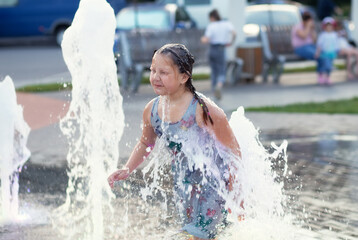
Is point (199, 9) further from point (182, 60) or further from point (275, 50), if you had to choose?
point (182, 60)

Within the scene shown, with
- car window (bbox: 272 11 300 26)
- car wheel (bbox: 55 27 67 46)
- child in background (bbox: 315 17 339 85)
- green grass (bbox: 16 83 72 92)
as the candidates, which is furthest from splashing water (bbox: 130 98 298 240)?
car wheel (bbox: 55 27 67 46)

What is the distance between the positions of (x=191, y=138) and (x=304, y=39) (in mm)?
12397

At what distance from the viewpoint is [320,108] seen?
11.4 m

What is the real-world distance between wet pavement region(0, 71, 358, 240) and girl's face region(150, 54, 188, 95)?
1.49 meters

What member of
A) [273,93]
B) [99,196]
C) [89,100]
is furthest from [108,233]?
[273,93]

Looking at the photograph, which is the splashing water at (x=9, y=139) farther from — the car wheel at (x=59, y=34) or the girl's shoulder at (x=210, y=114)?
the car wheel at (x=59, y=34)

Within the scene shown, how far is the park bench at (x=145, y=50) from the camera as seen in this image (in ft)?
45.8

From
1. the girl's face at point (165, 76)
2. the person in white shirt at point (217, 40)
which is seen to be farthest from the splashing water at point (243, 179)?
the person in white shirt at point (217, 40)

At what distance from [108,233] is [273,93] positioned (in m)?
9.14

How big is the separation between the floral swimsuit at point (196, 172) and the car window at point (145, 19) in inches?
573

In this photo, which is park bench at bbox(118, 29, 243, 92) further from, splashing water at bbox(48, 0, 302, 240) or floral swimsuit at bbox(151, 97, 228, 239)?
floral swimsuit at bbox(151, 97, 228, 239)

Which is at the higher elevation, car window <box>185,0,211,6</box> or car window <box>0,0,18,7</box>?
car window <box>185,0,211,6</box>

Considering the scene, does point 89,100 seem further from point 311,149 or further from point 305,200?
point 311,149

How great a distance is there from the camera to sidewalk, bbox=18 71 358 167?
847 cm
